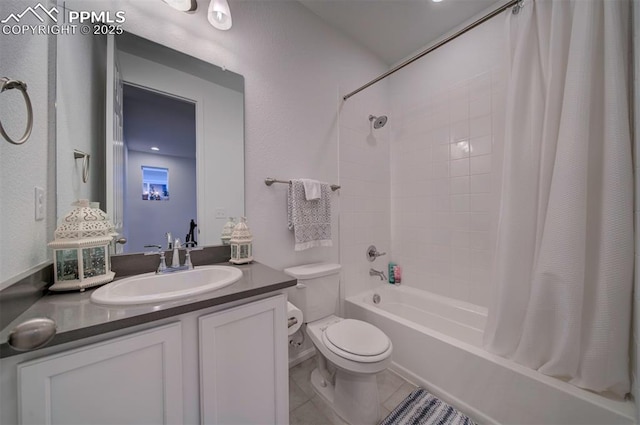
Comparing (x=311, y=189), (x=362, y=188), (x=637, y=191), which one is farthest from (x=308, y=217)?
(x=637, y=191)

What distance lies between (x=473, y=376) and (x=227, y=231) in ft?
5.43

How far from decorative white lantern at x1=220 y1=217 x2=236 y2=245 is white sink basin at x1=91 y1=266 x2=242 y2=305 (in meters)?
0.23

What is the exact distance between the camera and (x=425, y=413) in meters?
1.27

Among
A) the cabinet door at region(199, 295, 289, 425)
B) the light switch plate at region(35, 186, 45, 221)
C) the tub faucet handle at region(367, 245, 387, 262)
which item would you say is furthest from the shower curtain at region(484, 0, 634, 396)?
the light switch plate at region(35, 186, 45, 221)

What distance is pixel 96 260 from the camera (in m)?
0.86

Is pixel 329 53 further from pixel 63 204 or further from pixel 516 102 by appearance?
pixel 63 204

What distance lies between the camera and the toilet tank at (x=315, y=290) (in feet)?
4.94

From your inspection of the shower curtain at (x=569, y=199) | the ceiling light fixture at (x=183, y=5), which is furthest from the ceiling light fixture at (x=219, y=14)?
the shower curtain at (x=569, y=199)

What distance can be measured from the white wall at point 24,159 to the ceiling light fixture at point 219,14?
672 millimetres

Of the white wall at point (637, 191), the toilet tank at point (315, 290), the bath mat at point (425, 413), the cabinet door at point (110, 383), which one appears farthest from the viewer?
the toilet tank at point (315, 290)

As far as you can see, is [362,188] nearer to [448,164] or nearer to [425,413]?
[448,164]

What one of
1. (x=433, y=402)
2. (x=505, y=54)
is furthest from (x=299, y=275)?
(x=505, y=54)

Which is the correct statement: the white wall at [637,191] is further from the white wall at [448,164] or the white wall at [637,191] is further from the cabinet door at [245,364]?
the cabinet door at [245,364]

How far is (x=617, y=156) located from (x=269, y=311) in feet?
5.18
